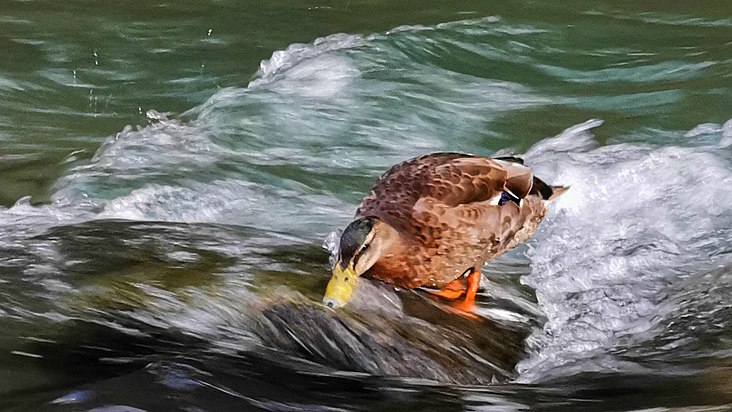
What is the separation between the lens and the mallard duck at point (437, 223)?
421cm

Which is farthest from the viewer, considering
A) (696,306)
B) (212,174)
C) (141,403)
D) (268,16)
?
(268,16)

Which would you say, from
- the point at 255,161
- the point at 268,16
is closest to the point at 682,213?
the point at 255,161

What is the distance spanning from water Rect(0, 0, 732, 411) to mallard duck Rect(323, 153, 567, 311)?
0.42 feet

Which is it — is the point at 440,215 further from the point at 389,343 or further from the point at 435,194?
the point at 389,343

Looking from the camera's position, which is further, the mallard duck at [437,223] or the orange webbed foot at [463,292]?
the orange webbed foot at [463,292]

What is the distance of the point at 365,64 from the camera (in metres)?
8.96

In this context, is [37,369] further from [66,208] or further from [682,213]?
[682,213]

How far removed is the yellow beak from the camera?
386cm

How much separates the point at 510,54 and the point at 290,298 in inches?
212

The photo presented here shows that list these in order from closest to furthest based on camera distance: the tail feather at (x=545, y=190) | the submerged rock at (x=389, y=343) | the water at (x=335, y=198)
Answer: the water at (x=335, y=198) → the submerged rock at (x=389, y=343) → the tail feather at (x=545, y=190)

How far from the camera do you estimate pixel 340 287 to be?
12.7 ft

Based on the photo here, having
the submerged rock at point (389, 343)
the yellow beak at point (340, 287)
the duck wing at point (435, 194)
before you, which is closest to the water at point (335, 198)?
the submerged rock at point (389, 343)

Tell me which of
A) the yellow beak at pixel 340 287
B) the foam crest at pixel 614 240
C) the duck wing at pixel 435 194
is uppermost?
the duck wing at pixel 435 194

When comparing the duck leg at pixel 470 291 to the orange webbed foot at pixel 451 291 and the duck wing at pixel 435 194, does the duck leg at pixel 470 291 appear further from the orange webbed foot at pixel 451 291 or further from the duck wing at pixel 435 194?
the duck wing at pixel 435 194
